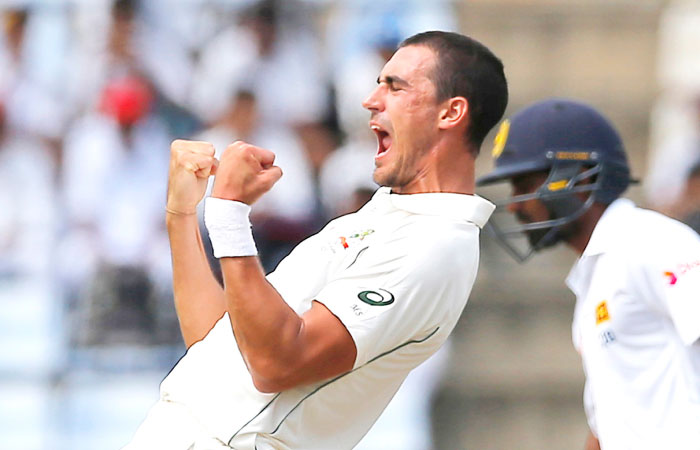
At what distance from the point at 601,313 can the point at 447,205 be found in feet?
2.53

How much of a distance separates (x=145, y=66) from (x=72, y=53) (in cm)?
72

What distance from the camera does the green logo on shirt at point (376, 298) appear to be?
3.91 meters

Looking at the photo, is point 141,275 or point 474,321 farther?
point 474,321

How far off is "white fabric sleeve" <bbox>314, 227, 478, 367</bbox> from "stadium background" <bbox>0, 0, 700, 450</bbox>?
3609mm

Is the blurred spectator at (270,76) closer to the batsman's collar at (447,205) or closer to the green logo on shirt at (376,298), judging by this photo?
the batsman's collar at (447,205)

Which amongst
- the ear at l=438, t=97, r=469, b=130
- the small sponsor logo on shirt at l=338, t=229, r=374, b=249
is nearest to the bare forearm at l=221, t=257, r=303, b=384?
the small sponsor logo on shirt at l=338, t=229, r=374, b=249

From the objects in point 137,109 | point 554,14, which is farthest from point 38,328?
point 554,14

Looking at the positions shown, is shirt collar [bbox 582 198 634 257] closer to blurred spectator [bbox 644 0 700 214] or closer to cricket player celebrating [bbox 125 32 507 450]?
cricket player celebrating [bbox 125 32 507 450]

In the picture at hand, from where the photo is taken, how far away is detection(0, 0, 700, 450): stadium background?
26.5 feet

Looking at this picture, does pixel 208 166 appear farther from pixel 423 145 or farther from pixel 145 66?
pixel 145 66

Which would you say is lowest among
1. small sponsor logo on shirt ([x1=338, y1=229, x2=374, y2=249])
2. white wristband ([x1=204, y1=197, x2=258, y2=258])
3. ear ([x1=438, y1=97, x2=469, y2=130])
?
small sponsor logo on shirt ([x1=338, y1=229, x2=374, y2=249])

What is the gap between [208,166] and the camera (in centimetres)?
452

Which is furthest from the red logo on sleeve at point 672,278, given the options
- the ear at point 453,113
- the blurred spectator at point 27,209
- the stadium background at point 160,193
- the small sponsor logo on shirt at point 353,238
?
the blurred spectator at point 27,209

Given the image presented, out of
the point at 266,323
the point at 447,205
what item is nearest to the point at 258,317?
the point at 266,323
